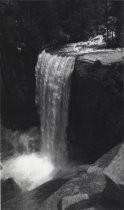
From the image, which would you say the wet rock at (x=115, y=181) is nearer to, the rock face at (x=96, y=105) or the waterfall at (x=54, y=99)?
the rock face at (x=96, y=105)

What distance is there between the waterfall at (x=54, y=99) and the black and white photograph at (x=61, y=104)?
6cm

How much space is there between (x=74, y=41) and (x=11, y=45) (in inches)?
189

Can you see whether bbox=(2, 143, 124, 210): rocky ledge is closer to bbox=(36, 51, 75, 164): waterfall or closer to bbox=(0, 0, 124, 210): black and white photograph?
bbox=(0, 0, 124, 210): black and white photograph

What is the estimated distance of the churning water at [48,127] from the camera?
731 inches

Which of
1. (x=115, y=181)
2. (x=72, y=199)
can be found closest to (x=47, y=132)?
(x=72, y=199)

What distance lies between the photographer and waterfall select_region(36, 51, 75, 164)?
61.2ft

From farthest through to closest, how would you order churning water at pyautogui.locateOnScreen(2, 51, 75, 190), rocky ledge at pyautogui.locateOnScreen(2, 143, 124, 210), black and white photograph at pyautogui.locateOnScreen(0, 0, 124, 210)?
churning water at pyautogui.locateOnScreen(2, 51, 75, 190) < black and white photograph at pyautogui.locateOnScreen(0, 0, 124, 210) < rocky ledge at pyautogui.locateOnScreen(2, 143, 124, 210)

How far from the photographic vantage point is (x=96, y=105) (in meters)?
17.0

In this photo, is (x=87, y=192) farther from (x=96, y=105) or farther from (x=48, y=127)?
(x=48, y=127)

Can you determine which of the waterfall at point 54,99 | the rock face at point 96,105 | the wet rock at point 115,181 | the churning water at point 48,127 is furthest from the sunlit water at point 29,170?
the wet rock at point 115,181

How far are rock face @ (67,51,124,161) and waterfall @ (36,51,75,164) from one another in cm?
48

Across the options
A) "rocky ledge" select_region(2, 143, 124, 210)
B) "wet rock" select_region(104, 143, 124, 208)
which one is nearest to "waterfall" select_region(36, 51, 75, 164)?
"rocky ledge" select_region(2, 143, 124, 210)

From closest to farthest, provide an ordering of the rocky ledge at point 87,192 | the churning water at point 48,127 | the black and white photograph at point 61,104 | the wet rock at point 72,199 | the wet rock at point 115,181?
the wet rock at point 115,181 < the rocky ledge at point 87,192 < the wet rock at point 72,199 < the black and white photograph at point 61,104 < the churning water at point 48,127

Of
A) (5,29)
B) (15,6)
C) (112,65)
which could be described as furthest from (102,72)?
(15,6)
